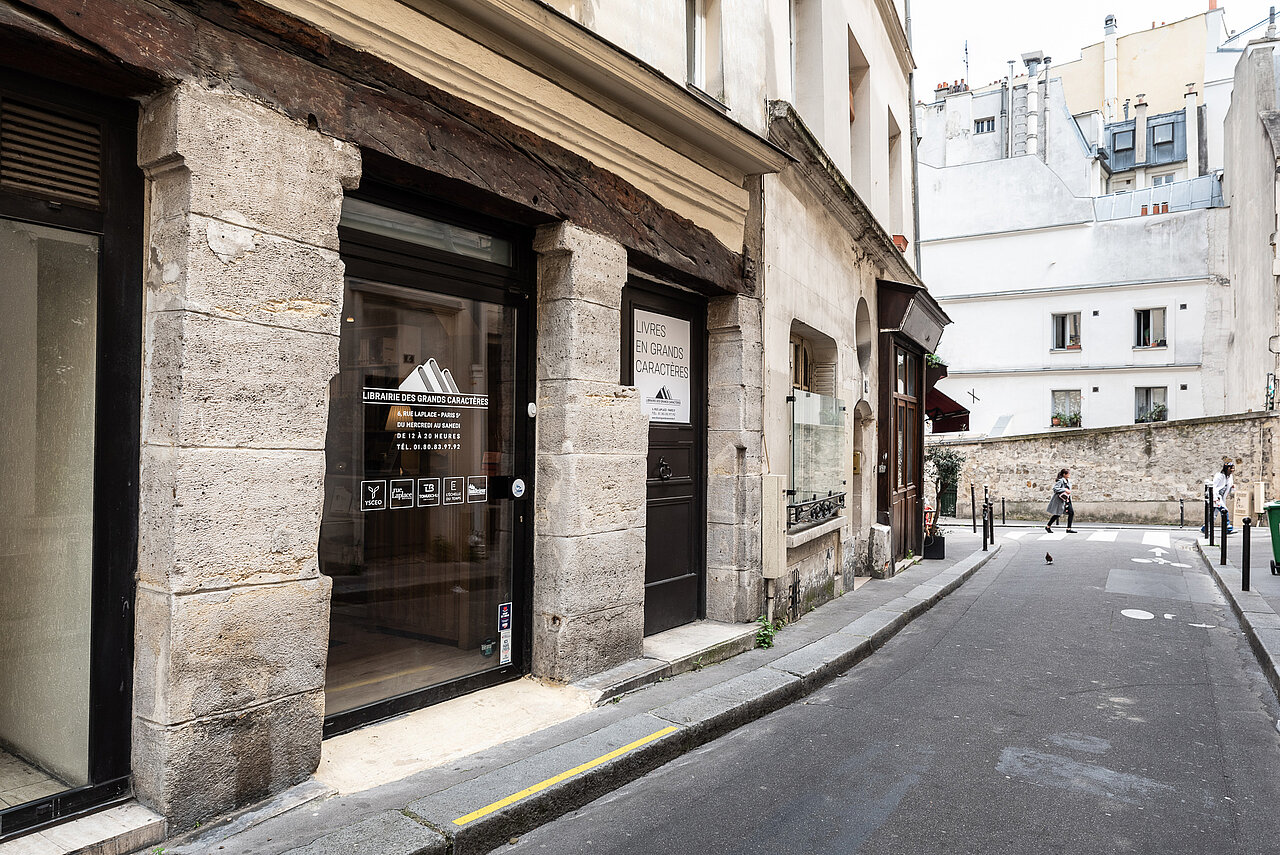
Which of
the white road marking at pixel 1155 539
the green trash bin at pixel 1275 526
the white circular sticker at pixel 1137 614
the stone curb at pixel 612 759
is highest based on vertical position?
the green trash bin at pixel 1275 526

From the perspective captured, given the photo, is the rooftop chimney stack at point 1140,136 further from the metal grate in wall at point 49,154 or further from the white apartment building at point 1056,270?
the metal grate in wall at point 49,154

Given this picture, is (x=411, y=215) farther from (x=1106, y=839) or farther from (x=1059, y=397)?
(x=1059, y=397)

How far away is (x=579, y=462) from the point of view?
5.19 metres

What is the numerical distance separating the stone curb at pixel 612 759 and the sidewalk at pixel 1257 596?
3.00 m

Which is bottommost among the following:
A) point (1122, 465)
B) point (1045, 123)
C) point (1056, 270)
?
point (1122, 465)

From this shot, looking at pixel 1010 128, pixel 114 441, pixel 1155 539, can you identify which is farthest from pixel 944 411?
pixel 1010 128

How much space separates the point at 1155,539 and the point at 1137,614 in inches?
404

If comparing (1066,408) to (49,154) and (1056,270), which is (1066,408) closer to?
(1056,270)

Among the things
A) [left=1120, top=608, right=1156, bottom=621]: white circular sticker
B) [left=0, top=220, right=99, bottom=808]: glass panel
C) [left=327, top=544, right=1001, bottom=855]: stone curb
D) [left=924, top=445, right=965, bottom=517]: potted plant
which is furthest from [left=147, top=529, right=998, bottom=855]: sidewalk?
[left=924, top=445, right=965, bottom=517]: potted plant

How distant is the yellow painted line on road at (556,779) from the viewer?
3.39 m

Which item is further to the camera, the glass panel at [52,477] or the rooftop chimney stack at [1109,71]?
the rooftop chimney stack at [1109,71]

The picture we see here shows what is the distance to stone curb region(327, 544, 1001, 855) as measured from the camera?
10.9 ft

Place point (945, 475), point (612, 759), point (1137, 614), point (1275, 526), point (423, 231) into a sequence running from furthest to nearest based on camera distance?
point (945, 475)
point (1275, 526)
point (1137, 614)
point (423, 231)
point (612, 759)

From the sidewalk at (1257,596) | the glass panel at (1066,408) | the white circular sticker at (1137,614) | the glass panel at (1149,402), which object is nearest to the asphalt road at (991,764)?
the sidewalk at (1257,596)
